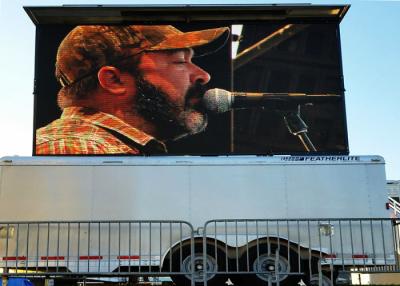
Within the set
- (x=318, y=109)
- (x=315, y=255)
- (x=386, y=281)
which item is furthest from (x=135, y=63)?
(x=386, y=281)

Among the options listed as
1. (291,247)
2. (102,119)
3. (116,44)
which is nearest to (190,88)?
(116,44)

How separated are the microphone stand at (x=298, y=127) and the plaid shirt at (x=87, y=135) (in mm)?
4365

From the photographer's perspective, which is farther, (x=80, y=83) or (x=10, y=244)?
(x=80, y=83)

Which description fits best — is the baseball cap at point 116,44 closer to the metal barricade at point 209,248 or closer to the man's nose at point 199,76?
the man's nose at point 199,76

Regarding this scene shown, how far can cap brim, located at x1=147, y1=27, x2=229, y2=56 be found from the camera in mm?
16484

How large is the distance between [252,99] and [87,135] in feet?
17.2

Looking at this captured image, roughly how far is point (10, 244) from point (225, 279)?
14.4 feet

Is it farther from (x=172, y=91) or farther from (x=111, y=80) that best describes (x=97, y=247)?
(x=111, y=80)

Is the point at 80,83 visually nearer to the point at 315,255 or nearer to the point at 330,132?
the point at 330,132

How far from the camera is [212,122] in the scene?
16000mm

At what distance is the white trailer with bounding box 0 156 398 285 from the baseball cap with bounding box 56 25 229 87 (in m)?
6.26

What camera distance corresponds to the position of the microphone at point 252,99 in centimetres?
1602

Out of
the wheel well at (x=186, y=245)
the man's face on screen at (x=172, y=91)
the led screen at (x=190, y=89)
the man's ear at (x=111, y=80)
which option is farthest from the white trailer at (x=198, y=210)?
the man's ear at (x=111, y=80)

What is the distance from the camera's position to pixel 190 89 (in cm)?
1622
